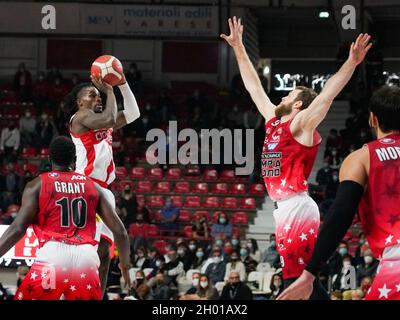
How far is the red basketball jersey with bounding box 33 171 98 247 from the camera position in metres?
8.15

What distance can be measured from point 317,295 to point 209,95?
80.3ft

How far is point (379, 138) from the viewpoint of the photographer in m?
6.32

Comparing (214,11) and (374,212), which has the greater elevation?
(214,11)

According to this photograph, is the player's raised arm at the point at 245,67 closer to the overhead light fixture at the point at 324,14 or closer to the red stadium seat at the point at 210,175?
the red stadium seat at the point at 210,175

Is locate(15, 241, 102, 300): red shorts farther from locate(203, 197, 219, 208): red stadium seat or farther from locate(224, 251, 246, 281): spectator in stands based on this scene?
locate(203, 197, 219, 208): red stadium seat

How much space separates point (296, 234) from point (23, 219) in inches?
109

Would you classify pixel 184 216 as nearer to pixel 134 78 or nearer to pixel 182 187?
pixel 182 187

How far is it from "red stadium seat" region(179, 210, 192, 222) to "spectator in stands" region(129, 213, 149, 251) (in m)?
1.38

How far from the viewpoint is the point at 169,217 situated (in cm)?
2519

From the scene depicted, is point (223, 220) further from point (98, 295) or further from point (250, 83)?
point (98, 295)

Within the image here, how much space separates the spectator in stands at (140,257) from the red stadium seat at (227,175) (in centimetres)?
521

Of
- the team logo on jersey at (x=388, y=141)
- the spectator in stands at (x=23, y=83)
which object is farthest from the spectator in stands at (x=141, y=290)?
the team logo on jersey at (x=388, y=141)
